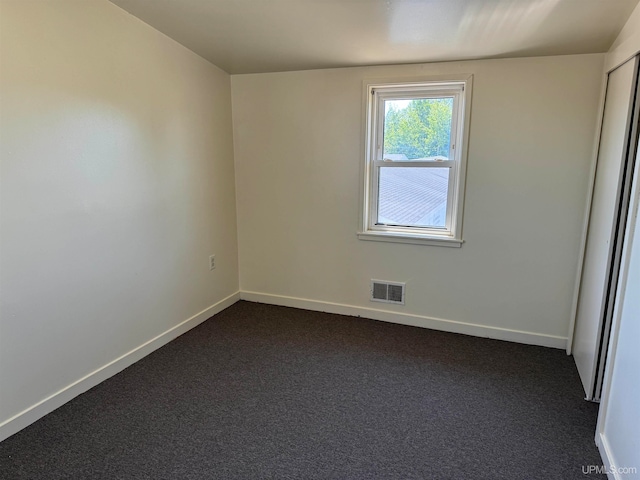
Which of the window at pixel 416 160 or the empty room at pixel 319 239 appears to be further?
the window at pixel 416 160

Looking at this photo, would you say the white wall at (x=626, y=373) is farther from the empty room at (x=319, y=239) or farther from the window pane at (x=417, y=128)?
the window pane at (x=417, y=128)

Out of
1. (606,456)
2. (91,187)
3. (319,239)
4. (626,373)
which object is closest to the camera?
(626,373)

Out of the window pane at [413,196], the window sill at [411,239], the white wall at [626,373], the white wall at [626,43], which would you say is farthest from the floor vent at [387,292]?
the white wall at [626,43]

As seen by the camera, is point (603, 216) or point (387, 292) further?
point (387, 292)

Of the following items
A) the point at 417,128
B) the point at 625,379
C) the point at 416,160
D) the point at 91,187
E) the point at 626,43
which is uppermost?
the point at 626,43

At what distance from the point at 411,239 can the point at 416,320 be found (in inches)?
27.8

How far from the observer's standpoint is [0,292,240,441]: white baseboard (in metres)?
1.85

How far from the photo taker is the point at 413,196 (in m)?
3.05

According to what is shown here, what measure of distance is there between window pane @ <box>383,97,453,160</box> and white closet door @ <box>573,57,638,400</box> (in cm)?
98

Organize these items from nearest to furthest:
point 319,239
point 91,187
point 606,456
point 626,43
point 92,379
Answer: point 606,456 → point 626,43 → point 91,187 → point 92,379 → point 319,239

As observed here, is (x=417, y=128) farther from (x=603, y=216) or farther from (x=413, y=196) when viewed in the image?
(x=603, y=216)

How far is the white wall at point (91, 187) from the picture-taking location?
1.76m

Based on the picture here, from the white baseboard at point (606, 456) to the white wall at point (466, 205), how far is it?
1138mm

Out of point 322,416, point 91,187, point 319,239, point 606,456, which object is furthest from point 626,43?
point 91,187
